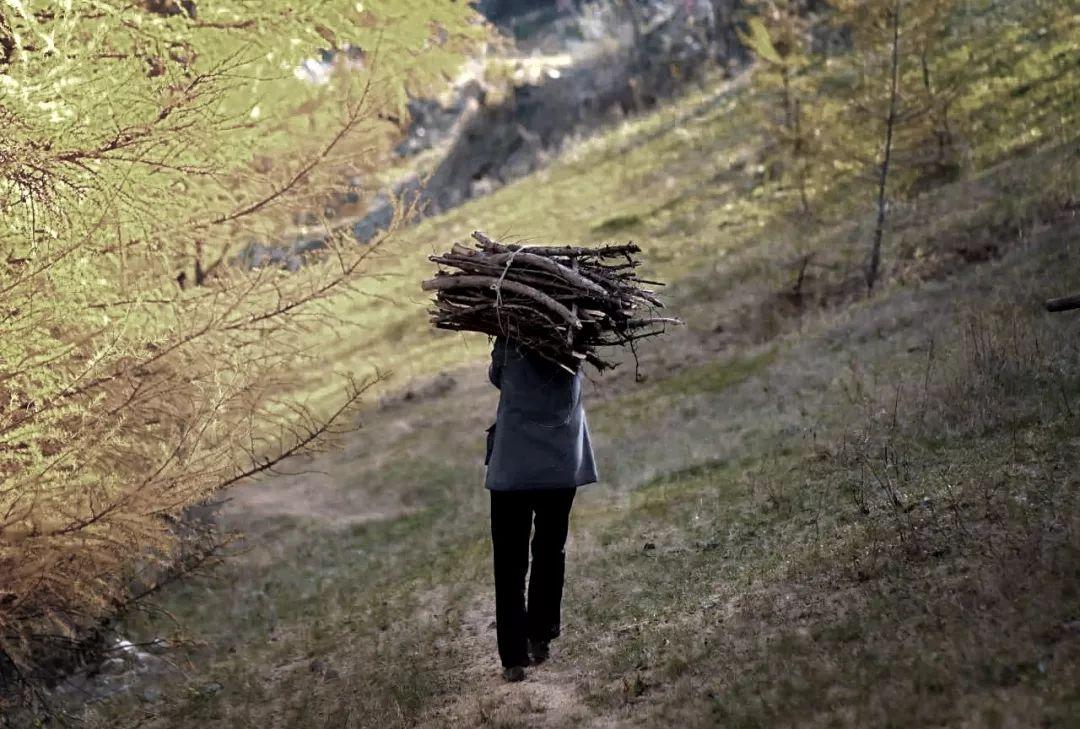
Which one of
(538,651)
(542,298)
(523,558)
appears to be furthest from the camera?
(538,651)

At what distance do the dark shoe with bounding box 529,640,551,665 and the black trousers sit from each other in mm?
108

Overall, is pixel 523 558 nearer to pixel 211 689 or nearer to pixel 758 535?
pixel 758 535

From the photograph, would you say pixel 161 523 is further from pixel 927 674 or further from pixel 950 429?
pixel 950 429

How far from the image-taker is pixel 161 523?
5.03m

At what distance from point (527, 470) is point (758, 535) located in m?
2.31

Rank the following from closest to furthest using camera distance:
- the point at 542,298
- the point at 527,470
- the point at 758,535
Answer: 1. the point at 542,298
2. the point at 527,470
3. the point at 758,535

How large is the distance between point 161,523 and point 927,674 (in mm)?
3808

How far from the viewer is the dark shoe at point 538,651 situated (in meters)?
5.24

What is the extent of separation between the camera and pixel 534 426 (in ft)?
15.6

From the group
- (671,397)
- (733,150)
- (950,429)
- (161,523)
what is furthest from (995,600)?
(733,150)

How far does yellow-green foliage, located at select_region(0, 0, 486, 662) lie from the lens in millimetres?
4723

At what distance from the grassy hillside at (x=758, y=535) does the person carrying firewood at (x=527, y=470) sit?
504 millimetres

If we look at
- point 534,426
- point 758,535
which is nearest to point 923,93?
point 758,535

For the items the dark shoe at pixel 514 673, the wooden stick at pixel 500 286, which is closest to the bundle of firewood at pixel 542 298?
the wooden stick at pixel 500 286
